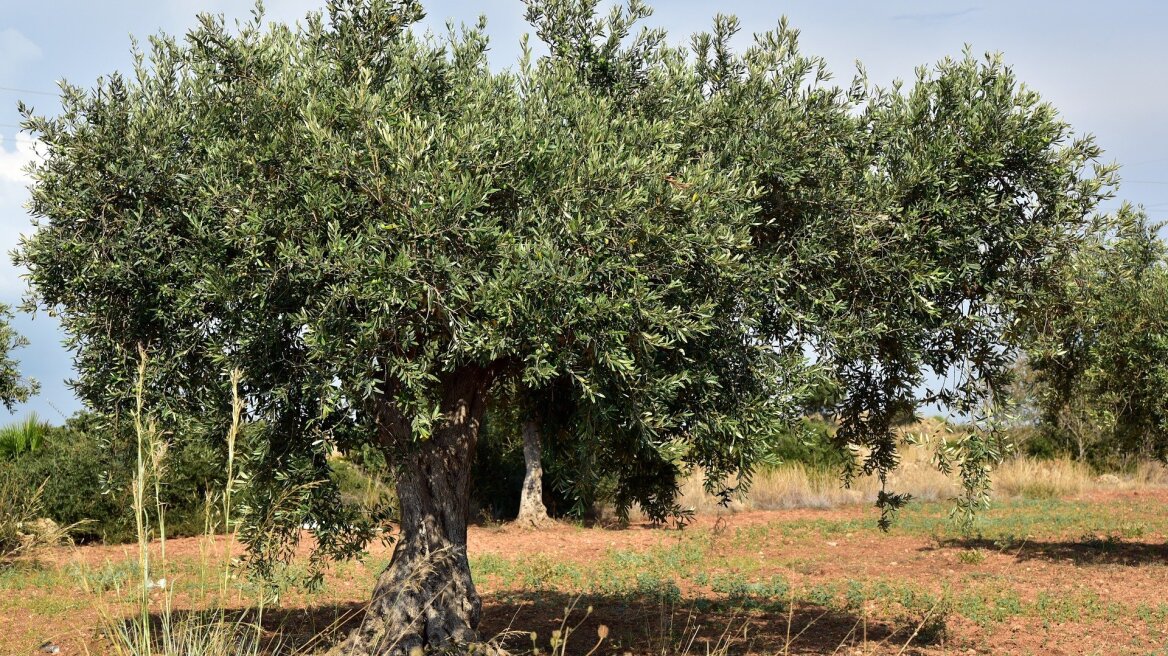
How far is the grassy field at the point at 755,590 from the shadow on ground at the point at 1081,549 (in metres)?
0.05

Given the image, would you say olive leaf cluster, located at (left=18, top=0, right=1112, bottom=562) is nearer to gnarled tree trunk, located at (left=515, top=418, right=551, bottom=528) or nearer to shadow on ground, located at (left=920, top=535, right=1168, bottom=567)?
shadow on ground, located at (left=920, top=535, right=1168, bottom=567)

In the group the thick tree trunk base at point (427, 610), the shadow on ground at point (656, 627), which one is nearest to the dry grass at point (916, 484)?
the shadow on ground at point (656, 627)

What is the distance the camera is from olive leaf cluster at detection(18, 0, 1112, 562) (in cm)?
718

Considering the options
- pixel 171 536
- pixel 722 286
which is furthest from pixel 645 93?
pixel 171 536

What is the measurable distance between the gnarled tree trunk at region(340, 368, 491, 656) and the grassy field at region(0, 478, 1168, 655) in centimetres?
77

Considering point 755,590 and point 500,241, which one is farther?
point 755,590

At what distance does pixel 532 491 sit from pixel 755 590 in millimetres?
9245

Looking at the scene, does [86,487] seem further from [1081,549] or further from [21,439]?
[1081,549]

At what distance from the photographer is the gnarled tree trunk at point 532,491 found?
2372 centimetres

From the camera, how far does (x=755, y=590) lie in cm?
1550

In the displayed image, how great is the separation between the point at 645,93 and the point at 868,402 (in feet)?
14.6

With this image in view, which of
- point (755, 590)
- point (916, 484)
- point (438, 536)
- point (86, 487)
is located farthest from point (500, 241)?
point (916, 484)

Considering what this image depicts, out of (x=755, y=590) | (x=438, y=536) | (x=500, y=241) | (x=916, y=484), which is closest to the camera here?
(x=500, y=241)

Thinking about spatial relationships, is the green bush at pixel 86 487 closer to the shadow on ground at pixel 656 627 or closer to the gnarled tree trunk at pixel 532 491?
the gnarled tree trunk at pixel 532 491
